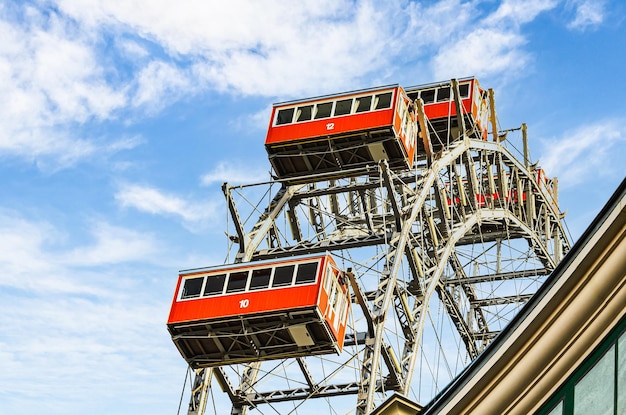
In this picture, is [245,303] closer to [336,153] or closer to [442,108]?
[336,153]

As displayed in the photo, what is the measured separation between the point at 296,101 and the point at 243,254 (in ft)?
19.9

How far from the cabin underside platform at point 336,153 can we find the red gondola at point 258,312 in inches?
231

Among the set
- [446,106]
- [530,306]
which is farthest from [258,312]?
[530,306]

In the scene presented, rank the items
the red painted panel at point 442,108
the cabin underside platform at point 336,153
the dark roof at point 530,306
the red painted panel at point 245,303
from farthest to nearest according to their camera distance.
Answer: the red painted panel at point 442,108, the cabin underside platform at point 336,153, the red painted panel at point 245,303, the dark roof at point 530,306

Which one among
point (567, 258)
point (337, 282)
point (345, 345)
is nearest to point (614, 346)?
point (567, 258)

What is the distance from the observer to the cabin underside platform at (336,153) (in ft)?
124

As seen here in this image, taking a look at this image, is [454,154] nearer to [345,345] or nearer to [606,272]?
[345,345]

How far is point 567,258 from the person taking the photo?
39.5ft

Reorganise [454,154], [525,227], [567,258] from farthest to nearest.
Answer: [525,227] < [454,154] < [567,258]

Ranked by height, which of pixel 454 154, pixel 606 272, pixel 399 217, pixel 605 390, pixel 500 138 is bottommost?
pixel 605 390

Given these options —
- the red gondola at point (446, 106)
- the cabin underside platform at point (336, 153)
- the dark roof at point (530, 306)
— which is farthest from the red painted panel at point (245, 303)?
the dark roof at point (530, 306)

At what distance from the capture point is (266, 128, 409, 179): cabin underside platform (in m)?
37.9

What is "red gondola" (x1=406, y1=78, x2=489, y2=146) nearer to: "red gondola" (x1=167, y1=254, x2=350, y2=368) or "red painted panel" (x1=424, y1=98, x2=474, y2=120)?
"red painted panel" (x1=424, y1=98, x2=474, y2=120)

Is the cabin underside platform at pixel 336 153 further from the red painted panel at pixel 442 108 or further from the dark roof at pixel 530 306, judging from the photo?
the dark roof at pixel 530 306
